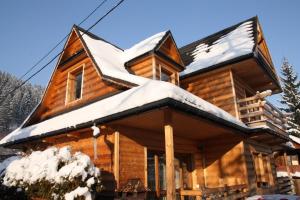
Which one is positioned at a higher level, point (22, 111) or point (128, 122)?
point (22, 111)

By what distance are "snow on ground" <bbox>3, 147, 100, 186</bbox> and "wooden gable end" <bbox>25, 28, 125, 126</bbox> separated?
12.0 ft

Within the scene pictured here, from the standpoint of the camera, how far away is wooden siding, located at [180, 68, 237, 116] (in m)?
12.3

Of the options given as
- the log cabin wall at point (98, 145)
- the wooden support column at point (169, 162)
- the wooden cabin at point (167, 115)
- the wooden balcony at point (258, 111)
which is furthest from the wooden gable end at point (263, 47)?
the log cabin wall at point (98, 145)

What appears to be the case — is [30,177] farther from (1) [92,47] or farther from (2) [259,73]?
(2) [259,73]

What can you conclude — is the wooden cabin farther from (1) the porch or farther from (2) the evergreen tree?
(2) the evergreen tree

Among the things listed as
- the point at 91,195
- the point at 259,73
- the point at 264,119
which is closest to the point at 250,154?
the point at 264,119

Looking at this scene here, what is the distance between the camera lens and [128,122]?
849 centimetres

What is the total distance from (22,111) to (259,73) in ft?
298

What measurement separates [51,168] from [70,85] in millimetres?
6730

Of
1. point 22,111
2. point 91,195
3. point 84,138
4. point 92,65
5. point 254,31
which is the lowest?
point 91,195

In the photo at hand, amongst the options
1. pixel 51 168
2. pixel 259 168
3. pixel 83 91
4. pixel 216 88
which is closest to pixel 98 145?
pixel 51 168

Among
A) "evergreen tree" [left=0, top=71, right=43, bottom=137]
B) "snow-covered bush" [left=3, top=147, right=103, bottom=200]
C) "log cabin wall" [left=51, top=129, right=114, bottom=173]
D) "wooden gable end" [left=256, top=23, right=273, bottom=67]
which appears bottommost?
"snow-covered bush" [left=3, top=147, right=103, bottom=200]

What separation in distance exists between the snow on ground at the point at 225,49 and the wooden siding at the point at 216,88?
22.9 inches

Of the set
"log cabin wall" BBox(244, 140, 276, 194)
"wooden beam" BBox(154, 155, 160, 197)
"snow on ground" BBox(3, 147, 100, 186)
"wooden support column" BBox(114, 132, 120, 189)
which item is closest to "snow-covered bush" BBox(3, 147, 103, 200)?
"snow on ground" BBox(3, 147, 100, 186)
